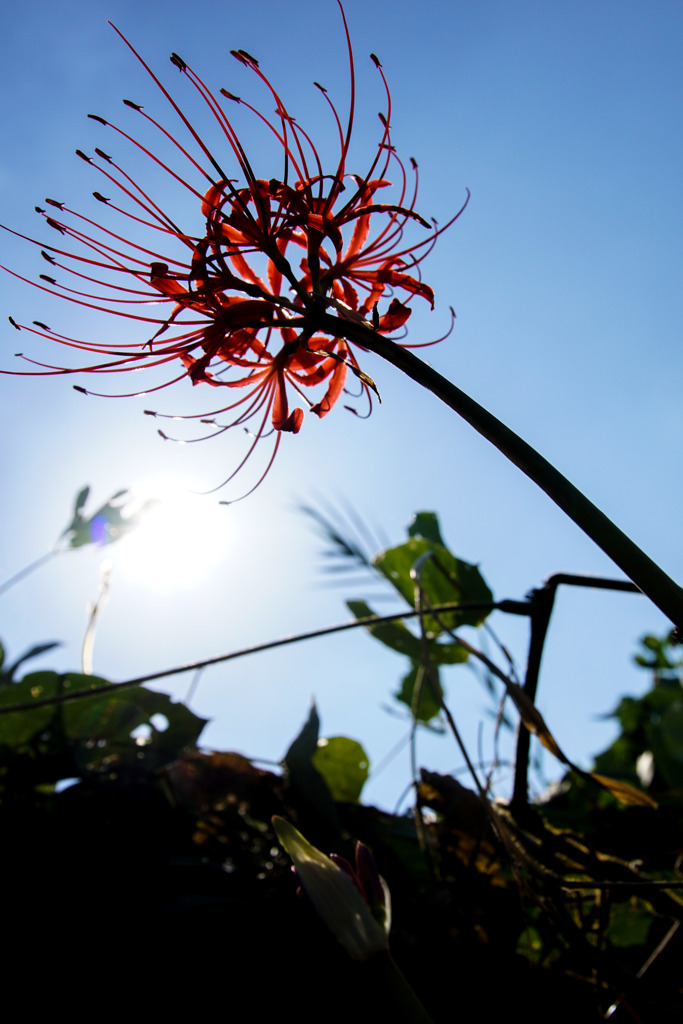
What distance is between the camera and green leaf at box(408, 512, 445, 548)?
1649 millimetres

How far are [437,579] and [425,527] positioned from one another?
15 centimetres

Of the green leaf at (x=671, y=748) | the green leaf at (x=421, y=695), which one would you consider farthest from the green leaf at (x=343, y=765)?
the green leaf at (x=671, y=748)

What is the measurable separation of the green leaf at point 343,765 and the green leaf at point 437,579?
29 cm

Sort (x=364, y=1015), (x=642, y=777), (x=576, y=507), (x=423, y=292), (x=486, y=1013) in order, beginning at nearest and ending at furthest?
1. (x=576, y=507)
2. (x=364, y=1015)
3. (x=486, y=1013)
4. (x=423, y=292)
5. (x=642, y=777)

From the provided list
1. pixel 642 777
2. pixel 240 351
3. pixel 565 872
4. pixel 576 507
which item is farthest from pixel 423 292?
pixel 642 777

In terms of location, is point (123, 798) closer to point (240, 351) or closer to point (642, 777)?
point (240, 351)

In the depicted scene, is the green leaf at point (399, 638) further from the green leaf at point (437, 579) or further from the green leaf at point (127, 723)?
the green leaf at point (127, 723)

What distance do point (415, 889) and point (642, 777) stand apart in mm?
1867

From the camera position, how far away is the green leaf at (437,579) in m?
1.43

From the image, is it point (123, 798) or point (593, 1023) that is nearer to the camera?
point (593, 1023)

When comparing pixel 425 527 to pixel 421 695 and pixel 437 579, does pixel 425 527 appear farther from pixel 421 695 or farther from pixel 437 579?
pixel 421 695

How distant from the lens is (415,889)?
109 centimetres

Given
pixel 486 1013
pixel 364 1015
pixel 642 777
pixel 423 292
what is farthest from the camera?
pixel 642 777

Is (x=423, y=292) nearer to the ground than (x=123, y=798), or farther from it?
farther from it
